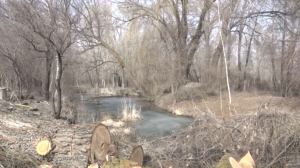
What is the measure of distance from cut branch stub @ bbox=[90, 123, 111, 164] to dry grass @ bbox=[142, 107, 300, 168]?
0.84 meters

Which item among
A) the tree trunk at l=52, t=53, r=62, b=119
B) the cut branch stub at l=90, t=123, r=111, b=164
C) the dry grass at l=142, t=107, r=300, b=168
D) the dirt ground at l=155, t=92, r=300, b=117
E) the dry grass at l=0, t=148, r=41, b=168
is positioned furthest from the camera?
the dirt ground at l=155, t=92, r=300, b=117

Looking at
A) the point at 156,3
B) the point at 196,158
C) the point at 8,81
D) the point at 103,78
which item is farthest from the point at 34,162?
the point at 103,78

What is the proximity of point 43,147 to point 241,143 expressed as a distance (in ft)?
11.4

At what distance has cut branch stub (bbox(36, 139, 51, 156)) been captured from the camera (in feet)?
14.7

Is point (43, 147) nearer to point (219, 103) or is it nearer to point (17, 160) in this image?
point (17, 160)

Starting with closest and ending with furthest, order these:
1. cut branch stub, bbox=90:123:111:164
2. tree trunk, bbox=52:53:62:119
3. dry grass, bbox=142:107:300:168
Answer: cut branch stub, bbox=90:123:111:164 → dry grass, bbox=142:107:300:168 → tree trunk, bbox=52:53:62:119

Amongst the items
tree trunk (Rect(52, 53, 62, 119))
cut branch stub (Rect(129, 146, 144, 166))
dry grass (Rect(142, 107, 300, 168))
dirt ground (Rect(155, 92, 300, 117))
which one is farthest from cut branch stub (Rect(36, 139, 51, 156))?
dirt ground (Rect(155, 92, 300, 117))

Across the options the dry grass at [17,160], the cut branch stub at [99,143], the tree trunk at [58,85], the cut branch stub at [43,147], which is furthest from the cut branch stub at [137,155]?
the tree trunk at [58,85]

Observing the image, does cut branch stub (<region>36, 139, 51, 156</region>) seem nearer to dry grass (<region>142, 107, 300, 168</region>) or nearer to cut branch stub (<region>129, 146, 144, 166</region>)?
cut branch stub (<region>129, 146, 144, 166</region>)

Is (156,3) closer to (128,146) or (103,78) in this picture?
(103,78)

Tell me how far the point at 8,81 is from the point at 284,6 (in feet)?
61.2

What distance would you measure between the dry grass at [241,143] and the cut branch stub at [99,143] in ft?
2.74

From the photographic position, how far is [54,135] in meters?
4.74

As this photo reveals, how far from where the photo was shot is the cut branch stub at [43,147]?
4477mm
